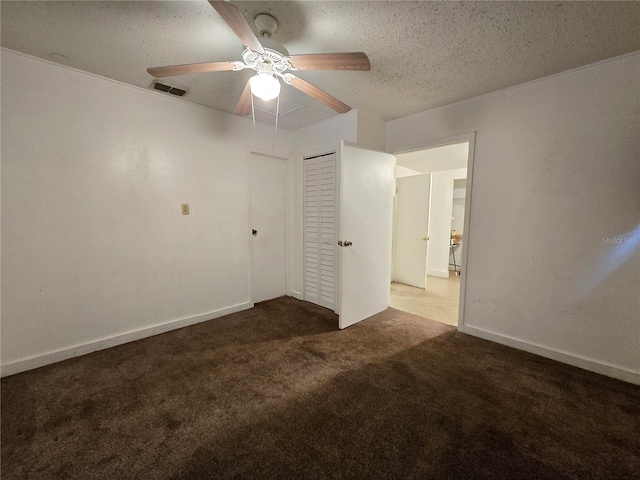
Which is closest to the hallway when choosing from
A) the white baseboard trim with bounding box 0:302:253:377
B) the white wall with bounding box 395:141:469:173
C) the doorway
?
the doorway

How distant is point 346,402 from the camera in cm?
166

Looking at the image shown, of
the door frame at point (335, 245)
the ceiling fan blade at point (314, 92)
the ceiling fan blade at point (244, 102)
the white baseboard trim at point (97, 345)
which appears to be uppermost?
the ceiling fan blade at point (244, 102)

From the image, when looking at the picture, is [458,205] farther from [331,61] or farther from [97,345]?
[97,345]

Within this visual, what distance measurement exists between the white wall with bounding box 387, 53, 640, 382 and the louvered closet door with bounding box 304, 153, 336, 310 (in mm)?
1466

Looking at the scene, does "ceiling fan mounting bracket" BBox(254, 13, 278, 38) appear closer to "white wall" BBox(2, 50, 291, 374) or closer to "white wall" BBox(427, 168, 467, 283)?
"white wall" BBox(2, 50, 291, 374)

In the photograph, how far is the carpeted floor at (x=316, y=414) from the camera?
1.25m

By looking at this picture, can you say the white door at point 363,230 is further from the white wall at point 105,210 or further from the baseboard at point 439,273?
the baseboard at point 439,273

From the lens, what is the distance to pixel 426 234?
4.27 metres

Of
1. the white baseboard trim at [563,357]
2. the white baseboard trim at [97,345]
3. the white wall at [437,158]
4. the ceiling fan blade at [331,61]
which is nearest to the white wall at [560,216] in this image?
the white baseboard trim at [563,357]

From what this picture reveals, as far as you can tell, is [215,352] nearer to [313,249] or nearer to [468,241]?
[313,249]

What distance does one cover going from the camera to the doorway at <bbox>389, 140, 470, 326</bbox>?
3578 mm

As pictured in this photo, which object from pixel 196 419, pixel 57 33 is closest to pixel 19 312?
pixel 196 419

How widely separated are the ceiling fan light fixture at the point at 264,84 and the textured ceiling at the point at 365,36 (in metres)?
0.34

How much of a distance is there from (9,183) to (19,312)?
0.97 metres
